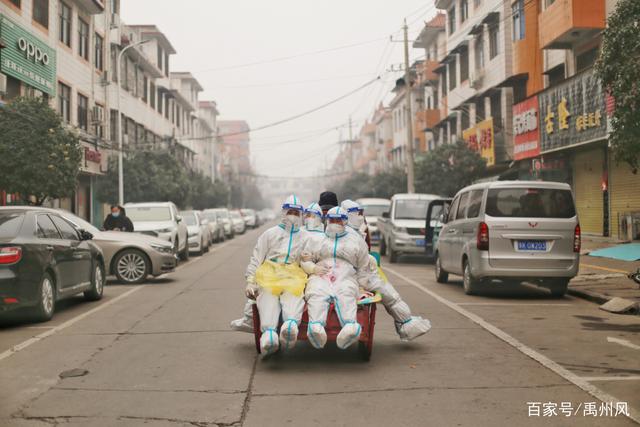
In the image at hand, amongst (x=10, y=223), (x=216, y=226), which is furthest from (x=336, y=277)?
(x=216, y=226)

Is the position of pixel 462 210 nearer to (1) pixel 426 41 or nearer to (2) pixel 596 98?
(2) pixel 596 98

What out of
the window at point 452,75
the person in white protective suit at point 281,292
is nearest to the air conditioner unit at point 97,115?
the window at point 452,75

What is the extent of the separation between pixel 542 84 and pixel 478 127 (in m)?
5.46

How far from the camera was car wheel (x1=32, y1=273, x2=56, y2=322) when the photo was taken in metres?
9.75

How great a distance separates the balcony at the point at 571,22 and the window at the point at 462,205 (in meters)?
11.2

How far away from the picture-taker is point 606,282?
45.6 feet

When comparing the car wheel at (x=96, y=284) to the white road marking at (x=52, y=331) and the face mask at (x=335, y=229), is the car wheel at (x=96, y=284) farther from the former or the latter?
the face mask at (x=335, y=229)

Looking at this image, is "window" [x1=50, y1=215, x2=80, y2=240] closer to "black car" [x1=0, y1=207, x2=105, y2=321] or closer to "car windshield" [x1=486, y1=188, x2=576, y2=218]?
"black car" [x1=0, y1=207, x2=105, y2=321]

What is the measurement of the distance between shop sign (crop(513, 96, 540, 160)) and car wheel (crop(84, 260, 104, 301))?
59.2 feet

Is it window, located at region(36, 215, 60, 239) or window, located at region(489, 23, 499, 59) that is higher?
window, located at region(489, 23, 499, 59)

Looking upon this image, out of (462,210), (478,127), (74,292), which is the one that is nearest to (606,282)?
(462,210)

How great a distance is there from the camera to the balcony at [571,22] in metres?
22.5

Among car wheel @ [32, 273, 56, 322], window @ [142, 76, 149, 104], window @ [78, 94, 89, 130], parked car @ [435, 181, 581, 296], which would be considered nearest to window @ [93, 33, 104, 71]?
window @ [78, 94, 89, 130]

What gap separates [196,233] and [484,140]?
46.9ft
